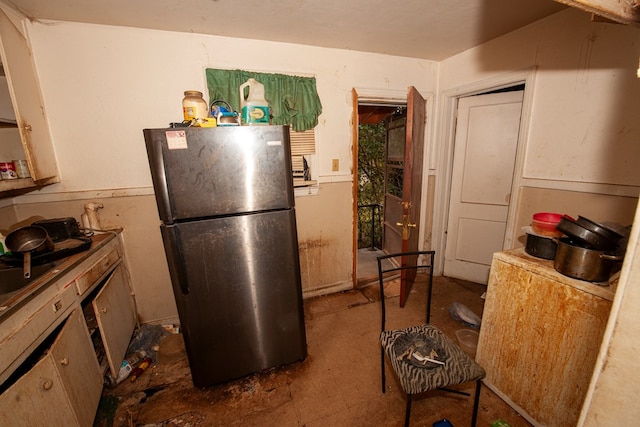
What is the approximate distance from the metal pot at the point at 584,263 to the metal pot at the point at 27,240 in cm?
269

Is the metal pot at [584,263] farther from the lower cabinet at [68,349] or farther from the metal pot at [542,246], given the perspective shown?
the lower cabinet at [68,349]

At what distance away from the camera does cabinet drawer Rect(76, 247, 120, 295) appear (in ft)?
4.72

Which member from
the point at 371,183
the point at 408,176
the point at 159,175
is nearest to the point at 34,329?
the point at 159,175

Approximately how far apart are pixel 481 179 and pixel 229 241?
2.64 m

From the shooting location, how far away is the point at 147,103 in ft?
6.26

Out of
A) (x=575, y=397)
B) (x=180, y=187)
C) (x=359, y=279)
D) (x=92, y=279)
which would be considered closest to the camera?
(x=575, y=397)

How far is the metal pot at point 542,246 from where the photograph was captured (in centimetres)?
132

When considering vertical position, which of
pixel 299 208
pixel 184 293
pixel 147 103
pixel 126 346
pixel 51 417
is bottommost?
pixel 126 346

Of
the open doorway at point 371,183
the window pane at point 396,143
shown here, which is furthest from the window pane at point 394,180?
the open doorway at point 371,183

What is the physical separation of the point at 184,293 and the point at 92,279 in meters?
0.65

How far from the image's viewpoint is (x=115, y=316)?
1.71 meters

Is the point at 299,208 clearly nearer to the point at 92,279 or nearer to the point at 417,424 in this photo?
the point at 92,279

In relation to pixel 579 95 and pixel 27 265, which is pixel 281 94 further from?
pixel 579 95

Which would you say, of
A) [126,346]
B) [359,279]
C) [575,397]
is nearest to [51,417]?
[126,346]
